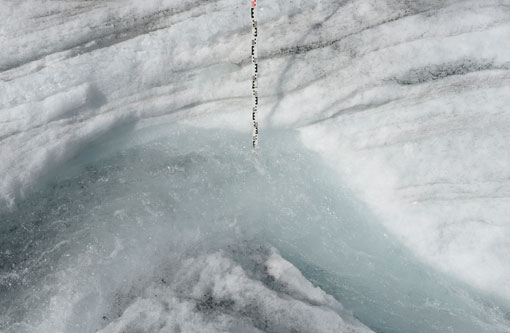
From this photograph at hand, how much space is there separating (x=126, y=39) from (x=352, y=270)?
357 centimetres

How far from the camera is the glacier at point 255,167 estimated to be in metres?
3.98

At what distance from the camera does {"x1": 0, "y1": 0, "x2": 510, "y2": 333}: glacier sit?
3.98 metres

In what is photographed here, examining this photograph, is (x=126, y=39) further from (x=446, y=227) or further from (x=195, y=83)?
(x=446, y=227)

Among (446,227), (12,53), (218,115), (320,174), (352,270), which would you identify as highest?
(12,53)

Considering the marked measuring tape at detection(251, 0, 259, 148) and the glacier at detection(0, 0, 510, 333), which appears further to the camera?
the marked measuring tape at detection(251, 0, 259, 148)

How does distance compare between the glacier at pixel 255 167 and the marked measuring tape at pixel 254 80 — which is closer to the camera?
the glacier at pixel 255 167

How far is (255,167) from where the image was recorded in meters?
4.93

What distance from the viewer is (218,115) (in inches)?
206

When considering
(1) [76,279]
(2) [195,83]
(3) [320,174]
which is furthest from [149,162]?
(3) [320,174]

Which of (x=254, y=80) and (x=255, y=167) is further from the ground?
(x=254, y=80)

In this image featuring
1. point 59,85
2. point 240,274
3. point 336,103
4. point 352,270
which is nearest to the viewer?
point 240,274

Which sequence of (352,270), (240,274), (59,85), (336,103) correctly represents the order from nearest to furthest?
(240,274) → (352,270) → (59,85) → (336,103)

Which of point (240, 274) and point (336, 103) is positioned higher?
point (336, 103)

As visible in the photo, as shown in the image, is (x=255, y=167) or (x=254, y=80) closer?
(x=255, y=167)
